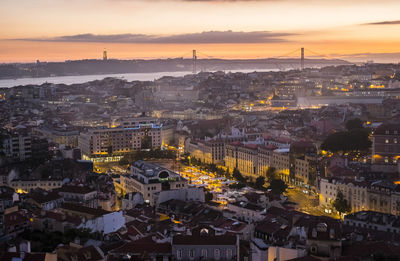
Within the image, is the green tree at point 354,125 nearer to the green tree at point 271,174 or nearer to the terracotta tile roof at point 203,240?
the green tree at point 271,174

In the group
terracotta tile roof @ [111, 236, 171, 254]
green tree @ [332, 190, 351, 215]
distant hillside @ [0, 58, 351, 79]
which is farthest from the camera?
distant hillside @ [0, 58, 351, 79]

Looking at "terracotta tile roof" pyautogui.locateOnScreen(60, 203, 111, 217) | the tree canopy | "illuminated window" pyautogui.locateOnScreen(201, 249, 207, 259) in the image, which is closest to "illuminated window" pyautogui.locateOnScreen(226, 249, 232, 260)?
"illuminated window" pyautogui.locateOnScreen(201, 249, 207, 259)

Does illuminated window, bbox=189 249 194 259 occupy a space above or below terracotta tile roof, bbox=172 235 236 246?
below

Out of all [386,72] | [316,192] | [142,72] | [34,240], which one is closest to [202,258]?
[34,240]

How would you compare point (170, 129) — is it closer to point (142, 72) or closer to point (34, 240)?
point (34, 240)

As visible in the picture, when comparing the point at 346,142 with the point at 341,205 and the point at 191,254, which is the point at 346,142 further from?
the point at 191,254

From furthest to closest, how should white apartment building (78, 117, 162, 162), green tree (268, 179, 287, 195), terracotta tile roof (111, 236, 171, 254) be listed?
1. white apartment building (78, 117, 162, 162)
2. green tree (268, 179, 287, 195)
3. terracotta tile roof (111, 236, 171, 254)

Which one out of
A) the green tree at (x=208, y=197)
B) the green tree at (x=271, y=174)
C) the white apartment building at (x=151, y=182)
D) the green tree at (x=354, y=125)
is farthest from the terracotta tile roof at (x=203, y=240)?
the green tree at (x=354, y=125)

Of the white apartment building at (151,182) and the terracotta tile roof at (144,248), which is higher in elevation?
the terracotta tile roof at (144,248)

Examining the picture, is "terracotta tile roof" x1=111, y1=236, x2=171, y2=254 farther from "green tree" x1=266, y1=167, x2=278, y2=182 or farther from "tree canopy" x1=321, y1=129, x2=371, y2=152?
"tree canopy" x1=321, y1=129, x2=371, y2=152
